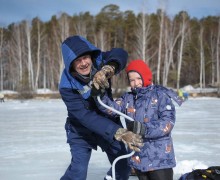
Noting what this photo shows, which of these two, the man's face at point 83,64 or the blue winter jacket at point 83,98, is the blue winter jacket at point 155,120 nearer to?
the blue winter jacket at point 83,98

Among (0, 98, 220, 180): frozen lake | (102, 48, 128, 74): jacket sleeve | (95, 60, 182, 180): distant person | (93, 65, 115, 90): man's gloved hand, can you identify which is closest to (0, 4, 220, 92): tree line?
(0, 98, 220, 180): frozen lake

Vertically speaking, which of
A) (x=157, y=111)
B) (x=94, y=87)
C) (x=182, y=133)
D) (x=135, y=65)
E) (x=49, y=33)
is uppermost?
(x=49, y=33)

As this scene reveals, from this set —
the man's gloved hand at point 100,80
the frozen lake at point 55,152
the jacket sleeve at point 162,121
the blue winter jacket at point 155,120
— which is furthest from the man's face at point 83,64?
the frozen lake at point 55,152

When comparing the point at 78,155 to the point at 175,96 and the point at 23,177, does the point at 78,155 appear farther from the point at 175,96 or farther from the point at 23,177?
the point at 23,177

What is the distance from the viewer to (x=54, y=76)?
3644 centimetres

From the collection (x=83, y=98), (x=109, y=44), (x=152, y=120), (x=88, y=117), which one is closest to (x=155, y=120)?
(x=152, y=120)

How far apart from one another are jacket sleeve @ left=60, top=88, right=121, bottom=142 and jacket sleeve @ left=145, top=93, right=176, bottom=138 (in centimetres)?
24

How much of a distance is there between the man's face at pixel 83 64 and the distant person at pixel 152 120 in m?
0.24

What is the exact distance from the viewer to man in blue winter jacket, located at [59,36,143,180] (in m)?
2.25

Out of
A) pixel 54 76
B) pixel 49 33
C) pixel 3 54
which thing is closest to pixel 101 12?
pixel 49 33

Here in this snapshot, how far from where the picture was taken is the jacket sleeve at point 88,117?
2.29m

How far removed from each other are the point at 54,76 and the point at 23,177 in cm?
3307

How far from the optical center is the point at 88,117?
7.94ft

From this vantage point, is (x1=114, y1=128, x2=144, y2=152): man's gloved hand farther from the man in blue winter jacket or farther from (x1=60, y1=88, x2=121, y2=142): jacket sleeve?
(x1=60, y1=88, x2=121, y2=142): jacket sleeve
